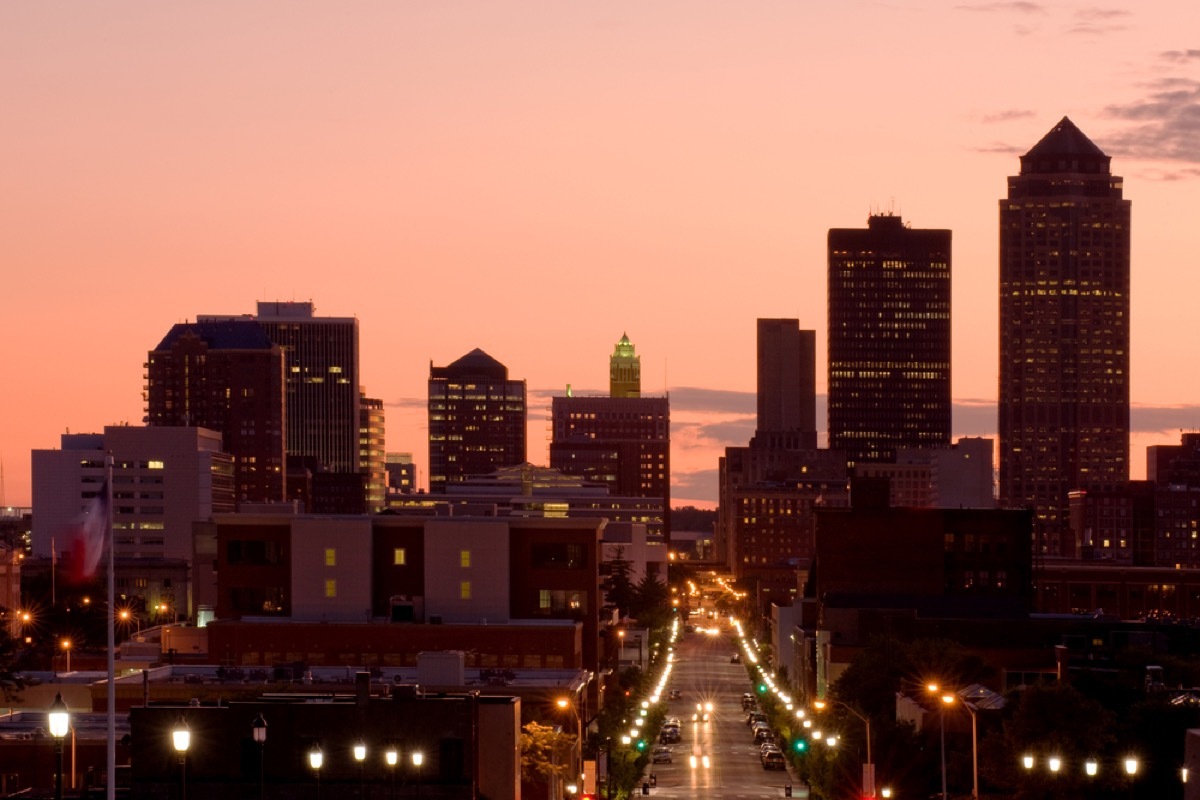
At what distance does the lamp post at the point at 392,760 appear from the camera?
286 ft

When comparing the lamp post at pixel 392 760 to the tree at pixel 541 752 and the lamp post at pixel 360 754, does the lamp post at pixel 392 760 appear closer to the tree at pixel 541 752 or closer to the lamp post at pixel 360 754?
the lamp post at pixel 360 754

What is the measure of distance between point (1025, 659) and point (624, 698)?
29159 millimetres

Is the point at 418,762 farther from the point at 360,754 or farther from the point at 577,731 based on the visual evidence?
the point at 577,731

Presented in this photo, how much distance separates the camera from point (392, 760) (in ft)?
286

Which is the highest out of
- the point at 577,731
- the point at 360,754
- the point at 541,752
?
the point at 360,754

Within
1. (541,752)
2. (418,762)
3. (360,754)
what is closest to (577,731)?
(541,752)

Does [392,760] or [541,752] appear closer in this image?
[392,760]

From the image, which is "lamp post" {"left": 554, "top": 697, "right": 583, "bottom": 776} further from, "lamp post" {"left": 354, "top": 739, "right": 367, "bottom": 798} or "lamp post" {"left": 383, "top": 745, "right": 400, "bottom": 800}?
"lamp post" {"left": 354, "top": 739, "right": 367, "bottom": 798}

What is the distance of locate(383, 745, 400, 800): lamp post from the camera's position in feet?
→ 286

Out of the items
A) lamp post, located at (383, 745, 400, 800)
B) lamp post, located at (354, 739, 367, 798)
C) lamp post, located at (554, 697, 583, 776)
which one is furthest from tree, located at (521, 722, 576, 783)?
lamp post, located at (354, 739, 367, 798)

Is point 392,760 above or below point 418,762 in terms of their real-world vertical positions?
above

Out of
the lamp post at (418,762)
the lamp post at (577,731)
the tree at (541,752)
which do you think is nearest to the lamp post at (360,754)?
the lamp post at (418,762)

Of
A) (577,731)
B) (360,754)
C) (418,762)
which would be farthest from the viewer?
(577,731)

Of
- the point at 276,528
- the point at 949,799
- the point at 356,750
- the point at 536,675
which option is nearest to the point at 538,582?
the point at 276,528
